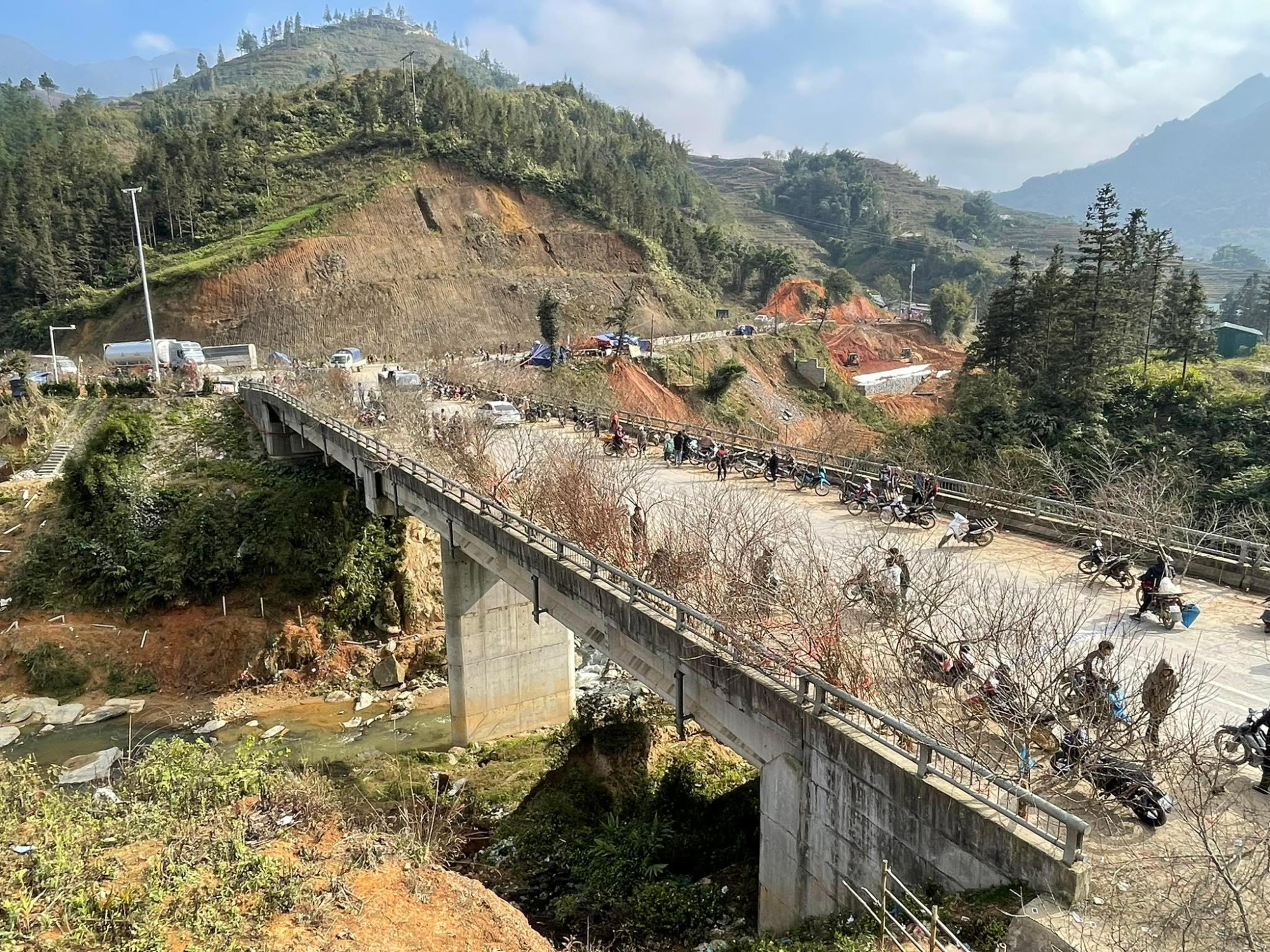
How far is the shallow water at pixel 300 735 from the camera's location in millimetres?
24422

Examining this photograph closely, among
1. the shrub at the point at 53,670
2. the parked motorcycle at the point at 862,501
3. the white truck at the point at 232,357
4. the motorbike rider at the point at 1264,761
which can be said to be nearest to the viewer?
the motorbike rider at the point at 1264,761

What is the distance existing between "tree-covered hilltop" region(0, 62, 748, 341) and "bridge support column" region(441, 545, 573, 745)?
205 ft

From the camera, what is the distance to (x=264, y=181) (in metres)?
87.7

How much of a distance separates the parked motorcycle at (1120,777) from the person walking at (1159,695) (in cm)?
72

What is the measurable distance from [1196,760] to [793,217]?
661ft

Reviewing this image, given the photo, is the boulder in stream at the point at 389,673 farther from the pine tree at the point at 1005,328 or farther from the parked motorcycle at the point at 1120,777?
the pine tree at the point at 1005,328

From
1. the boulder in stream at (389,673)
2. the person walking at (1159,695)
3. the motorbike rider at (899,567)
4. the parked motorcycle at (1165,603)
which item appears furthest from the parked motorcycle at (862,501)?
the boulder in stream at (389,673)

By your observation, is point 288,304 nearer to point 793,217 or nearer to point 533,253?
point 533,253

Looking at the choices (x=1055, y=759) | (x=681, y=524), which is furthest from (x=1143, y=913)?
(x=681, y=524)

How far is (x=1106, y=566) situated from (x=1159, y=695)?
662 centimetres

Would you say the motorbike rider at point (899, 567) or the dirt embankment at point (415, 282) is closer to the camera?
the motorbike rider at point (899, 567)

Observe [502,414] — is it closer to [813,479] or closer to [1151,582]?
[813,479]

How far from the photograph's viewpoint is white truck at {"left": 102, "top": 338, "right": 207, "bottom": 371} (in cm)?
5253

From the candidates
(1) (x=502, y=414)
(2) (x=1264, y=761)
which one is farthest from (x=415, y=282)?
(2) (x=1264, y=761)
